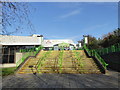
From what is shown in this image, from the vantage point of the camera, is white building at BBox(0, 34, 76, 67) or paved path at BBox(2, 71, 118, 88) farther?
white building at BBox(0, 34, 76, 67)

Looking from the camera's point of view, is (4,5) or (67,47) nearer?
(4,5)

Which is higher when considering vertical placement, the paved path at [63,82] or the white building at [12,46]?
the white building at [12,46]

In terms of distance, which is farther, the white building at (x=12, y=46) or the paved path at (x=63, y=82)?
the white building at (x=12, y=46)

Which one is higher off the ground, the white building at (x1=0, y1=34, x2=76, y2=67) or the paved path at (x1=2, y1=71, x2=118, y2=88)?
the white building at (x1=0, y1=34, x2=76, y2=67)

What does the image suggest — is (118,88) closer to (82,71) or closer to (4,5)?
(82,71)

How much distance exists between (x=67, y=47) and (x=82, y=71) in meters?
18.4

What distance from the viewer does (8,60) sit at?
73.7 ft

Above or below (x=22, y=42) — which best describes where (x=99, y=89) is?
below

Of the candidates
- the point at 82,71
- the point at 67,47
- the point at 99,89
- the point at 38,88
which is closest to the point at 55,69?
the point at 82,71

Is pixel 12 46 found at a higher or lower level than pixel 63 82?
higher

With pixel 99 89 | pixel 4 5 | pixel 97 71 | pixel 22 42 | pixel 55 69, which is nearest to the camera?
pixel 4 5

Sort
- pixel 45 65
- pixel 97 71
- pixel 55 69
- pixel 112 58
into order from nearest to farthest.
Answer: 1. pixel 97 71
2. pixel 55 69
3. pixel 45 65
4. pixel 112 58

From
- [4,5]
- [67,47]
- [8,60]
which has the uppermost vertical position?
[4,5]

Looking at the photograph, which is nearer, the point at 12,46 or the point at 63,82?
the point at 63,82
